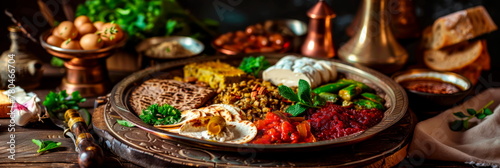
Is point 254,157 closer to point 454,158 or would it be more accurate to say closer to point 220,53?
point 454,158

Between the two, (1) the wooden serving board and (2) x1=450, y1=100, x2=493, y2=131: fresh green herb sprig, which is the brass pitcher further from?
(2) x1=450, y1=100, x2=493, y2=131: fresh green herb sprig

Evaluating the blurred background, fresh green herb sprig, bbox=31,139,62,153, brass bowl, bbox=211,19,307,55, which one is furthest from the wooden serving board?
the blurred background

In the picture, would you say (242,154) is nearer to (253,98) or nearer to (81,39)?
(253,98)

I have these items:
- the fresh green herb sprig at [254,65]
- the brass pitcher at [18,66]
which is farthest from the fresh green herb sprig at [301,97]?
the brass pitcher at [18,66]

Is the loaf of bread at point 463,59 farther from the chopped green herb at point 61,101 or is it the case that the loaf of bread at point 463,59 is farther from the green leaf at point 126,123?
the chopped green herb at point 61,101

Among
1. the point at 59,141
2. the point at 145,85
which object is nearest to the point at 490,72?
the point at 145,85

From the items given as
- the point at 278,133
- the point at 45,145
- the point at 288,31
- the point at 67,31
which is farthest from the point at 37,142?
the point at 288,31
